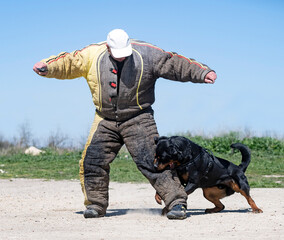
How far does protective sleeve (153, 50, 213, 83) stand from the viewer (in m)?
7.06

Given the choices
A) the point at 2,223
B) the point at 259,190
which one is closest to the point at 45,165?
the point at 259,190

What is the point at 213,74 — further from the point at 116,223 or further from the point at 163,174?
the point at 116,223

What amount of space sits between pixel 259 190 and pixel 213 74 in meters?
4.57

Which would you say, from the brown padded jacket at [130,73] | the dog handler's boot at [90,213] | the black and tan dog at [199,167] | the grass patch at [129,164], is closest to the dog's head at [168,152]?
the black and tan dog at [199,167]

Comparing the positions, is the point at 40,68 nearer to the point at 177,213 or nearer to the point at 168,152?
the point at 168,152

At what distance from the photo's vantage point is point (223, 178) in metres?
7.20

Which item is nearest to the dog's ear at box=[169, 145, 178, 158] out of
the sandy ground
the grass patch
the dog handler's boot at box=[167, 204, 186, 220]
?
the dog handler's boot at box=[167, 204, 186, 220]

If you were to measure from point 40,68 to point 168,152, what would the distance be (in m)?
1.98

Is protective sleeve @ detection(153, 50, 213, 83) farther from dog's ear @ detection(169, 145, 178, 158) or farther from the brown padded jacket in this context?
dog's ear @ detection(169, 145, 178, 158)

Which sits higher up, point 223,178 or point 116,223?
point 223,178

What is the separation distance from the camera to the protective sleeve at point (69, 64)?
7.29m

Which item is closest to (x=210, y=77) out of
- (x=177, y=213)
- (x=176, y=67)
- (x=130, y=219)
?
(x=176, y=67)

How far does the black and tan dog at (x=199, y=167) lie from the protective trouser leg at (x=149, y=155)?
0.40 feet

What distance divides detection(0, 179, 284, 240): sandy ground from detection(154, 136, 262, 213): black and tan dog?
1.10 ft
